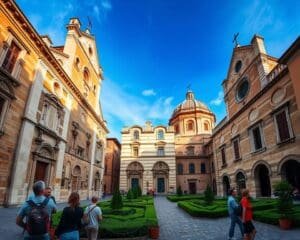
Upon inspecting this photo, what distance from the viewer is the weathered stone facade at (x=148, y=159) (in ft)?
119

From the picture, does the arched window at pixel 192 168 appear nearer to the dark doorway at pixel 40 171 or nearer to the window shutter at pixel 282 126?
the window shutter at pixel 282 126

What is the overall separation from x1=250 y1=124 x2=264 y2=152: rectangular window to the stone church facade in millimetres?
19032

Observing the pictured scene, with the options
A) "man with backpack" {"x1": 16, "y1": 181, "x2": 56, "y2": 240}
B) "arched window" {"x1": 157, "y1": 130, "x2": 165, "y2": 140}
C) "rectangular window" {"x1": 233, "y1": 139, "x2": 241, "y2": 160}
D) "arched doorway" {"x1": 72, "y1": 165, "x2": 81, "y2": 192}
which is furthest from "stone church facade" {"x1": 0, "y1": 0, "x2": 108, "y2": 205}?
"rectangular window" {"x1": 233, "y1": 139, "x2": 241, "y2": 160}

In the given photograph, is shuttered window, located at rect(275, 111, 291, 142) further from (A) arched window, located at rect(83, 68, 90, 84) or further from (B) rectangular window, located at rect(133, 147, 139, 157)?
(B) rectangular window, located at rect(133, 147, 139, 157)

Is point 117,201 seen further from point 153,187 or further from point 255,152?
point 153,187

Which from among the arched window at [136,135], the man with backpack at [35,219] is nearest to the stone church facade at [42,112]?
the man with backpack at [35,219]

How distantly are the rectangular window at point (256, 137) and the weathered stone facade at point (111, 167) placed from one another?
2762 cm

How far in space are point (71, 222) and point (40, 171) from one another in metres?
14.1

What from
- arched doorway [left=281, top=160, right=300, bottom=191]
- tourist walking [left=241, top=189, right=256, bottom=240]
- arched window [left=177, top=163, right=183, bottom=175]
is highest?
arched window [left=177, top=163, right=183, bottom=175]

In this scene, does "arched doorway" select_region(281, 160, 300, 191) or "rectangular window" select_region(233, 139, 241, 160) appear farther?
"rectangular window" select_region(233, 139, 241, 160)

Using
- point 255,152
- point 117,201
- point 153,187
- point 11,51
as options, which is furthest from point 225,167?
point 11,51

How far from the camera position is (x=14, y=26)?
12.9 m

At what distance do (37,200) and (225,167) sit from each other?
27.6 metres

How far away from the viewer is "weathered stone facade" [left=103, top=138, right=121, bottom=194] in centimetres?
4059
